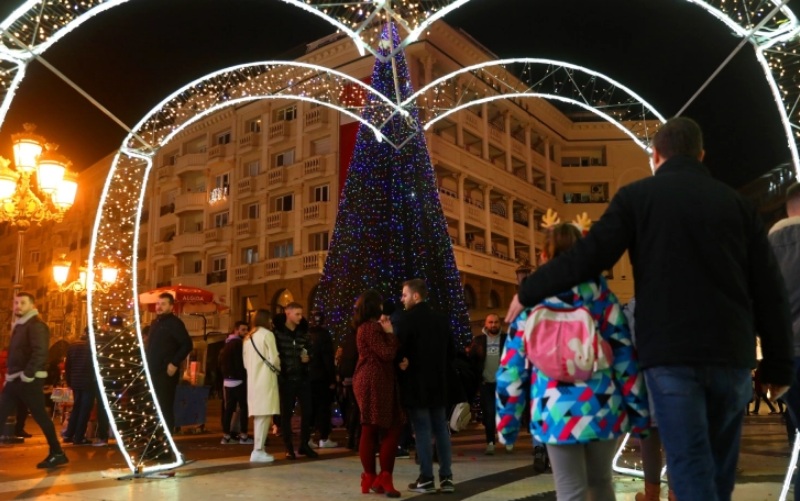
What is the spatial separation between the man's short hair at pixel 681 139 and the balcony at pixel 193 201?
1686 inches

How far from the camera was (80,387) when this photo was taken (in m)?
12.0

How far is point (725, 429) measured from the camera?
303cm

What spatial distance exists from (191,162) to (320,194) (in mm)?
11795

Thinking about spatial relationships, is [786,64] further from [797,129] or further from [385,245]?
[385,245]

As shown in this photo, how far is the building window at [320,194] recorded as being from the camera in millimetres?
37000

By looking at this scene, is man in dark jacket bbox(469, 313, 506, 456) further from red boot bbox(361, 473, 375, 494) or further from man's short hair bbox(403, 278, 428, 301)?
red boot bbox(361, 473, 375, 494)

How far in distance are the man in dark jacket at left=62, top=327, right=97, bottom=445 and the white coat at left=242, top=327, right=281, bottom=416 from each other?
377 cm

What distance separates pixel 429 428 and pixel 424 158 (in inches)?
477

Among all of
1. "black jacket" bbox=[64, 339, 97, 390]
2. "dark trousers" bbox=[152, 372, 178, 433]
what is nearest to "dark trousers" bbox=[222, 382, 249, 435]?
"black jacket" bbox=[64, 339, 97, 390]

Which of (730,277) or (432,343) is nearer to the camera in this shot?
(730,277)

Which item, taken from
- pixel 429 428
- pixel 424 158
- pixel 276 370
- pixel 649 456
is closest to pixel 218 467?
pixel 276 370

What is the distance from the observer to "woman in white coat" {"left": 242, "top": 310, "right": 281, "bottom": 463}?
9.28 metres

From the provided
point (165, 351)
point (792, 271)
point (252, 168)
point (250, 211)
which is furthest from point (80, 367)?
point (252, 168)

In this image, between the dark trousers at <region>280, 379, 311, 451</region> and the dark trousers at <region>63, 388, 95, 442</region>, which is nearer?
the dark trousers at <region>280, 379, 311, 451</region>
